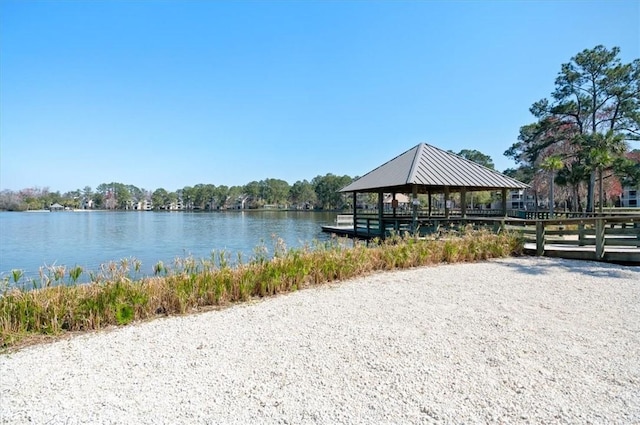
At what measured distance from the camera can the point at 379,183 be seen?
14.3 m

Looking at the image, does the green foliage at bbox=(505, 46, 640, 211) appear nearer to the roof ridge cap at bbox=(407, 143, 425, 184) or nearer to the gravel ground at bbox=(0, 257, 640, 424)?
the roof ridge cap at bbox=(407, 143, 425, 184)

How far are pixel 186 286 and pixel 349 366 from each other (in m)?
2.79

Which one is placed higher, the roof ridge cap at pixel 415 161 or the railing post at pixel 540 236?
the roof ridge cap at pixel 415 161

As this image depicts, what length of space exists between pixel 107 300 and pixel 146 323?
1.75 feet

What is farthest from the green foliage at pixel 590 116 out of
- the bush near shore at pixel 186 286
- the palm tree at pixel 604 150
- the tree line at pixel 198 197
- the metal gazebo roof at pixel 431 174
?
the tree line at pixel 198 197

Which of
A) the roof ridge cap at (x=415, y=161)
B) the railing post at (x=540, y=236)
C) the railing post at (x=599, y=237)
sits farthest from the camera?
the roof ridge cap at (x=415, y=161)

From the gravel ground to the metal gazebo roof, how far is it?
8478 mm

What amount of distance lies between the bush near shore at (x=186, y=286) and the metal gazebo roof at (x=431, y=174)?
213 inches

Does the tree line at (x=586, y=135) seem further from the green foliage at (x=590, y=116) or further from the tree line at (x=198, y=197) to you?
the tree line at (x=198, y=197)

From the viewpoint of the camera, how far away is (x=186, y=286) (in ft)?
16.0

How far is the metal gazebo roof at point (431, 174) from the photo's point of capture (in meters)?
13.1

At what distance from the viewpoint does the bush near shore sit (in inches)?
151

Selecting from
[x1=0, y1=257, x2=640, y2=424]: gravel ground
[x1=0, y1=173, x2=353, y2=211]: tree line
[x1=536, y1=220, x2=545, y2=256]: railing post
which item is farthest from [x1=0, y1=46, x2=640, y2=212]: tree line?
[x1=0, y1=173, x2=353, y2=211]: tree line

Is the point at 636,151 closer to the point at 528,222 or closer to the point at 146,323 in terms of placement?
the point at 528,222
